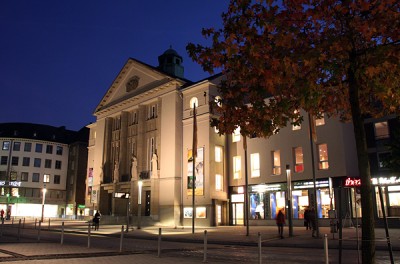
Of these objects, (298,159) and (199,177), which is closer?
(298,159)

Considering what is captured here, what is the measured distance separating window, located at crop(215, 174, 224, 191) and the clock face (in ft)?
58.0

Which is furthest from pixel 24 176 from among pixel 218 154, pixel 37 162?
pixel 218 154

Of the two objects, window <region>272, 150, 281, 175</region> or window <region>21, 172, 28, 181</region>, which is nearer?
window <region>272, 150, 281, 175</region>

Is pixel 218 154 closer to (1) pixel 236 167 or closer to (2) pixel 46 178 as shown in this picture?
(1) pixel 236 167

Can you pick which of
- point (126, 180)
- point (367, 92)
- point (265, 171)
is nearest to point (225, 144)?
point (265, 171)

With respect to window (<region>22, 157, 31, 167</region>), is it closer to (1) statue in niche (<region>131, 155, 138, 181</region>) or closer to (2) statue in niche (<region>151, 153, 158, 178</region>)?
(1) statue in niche (<region>131, 155, 138, 181</region>)

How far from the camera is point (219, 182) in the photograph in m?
41.2

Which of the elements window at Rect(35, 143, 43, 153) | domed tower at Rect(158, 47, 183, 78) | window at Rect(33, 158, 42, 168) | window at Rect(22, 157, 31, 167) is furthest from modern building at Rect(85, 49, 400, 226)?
window at Rect(35, 143, 43, 153)

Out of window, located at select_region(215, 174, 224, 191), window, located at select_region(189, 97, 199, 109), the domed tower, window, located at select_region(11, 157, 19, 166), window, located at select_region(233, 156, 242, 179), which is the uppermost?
the domed tower

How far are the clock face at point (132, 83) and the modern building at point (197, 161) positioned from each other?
0.13 metres

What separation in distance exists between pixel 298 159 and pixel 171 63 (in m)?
26.4

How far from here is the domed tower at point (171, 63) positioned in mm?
55406

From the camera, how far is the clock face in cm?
5106

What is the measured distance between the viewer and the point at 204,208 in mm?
39844
